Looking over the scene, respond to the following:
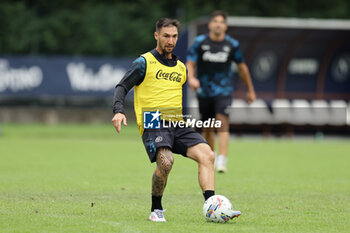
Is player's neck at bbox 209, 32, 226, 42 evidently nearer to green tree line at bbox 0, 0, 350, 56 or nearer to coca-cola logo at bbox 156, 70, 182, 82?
coca-cola logo at bbox 156, 70, 182, 82

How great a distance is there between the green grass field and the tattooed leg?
0.33m

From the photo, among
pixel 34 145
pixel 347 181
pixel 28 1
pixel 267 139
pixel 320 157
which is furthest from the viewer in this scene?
pixel 28 1

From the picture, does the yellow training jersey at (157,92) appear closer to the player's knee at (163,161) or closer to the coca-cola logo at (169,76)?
the coca-cola logo at (169,76)

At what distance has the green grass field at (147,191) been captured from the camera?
21.1 feet

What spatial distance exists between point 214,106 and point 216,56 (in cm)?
80

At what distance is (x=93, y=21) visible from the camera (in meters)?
31.0

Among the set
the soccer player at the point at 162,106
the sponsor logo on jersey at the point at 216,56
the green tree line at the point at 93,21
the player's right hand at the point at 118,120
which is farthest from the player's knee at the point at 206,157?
the green tree line at the point at 93,21

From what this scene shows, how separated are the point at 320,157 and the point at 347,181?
4.67 m

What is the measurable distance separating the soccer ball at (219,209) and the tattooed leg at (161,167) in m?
0.47

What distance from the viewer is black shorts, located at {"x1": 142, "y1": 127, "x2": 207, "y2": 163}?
6.67 meters

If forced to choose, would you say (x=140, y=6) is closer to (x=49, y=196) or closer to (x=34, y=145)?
(x=34, y=145)

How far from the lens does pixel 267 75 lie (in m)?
23.2

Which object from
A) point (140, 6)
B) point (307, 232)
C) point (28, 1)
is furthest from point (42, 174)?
point (140, 6)

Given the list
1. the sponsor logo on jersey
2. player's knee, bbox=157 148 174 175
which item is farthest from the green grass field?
the sponsor logo on jersey
